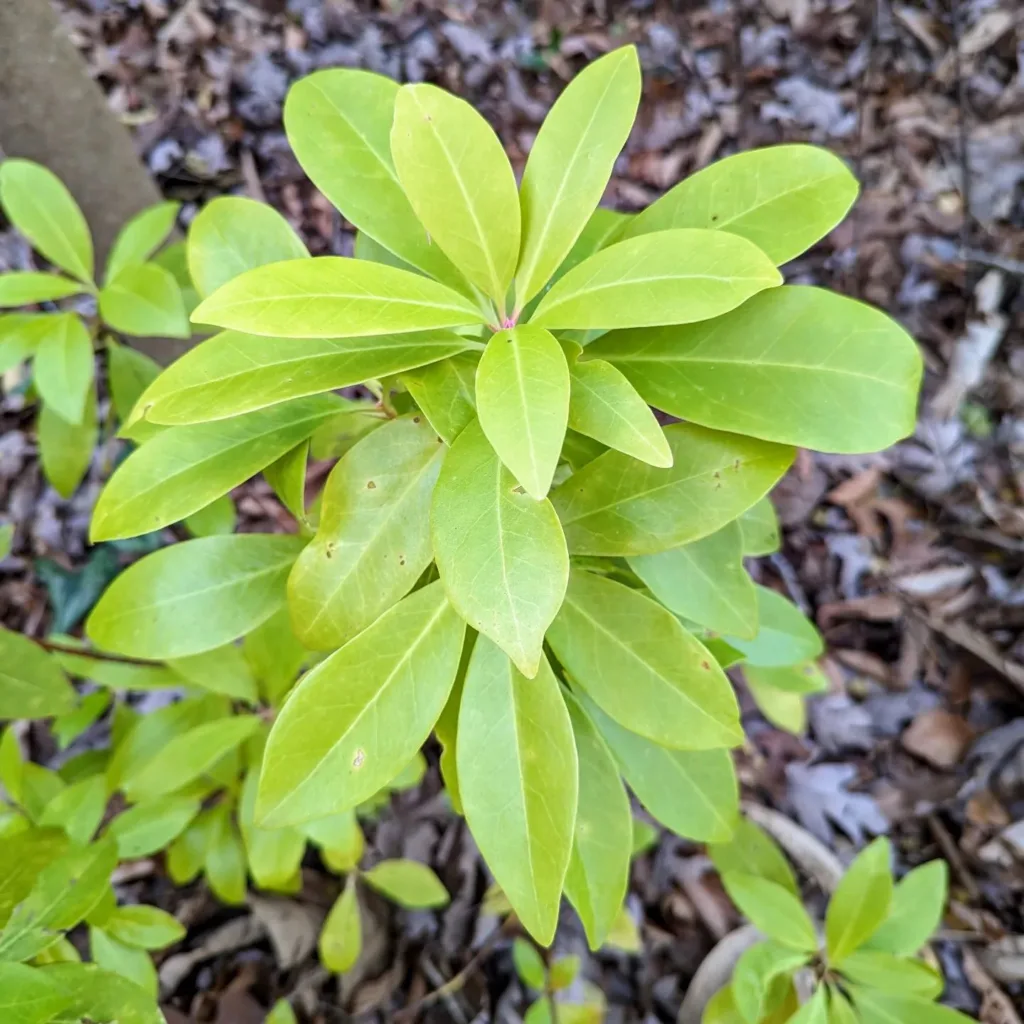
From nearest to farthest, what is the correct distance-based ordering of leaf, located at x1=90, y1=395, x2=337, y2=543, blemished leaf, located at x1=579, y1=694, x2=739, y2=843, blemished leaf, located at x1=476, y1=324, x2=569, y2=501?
blemished leaf, located at x1=476, y1=324, x2=569, y2=501 < leaf, located at x1=90, y1=395, x2=337, y2=543 < blemished leaf, located at x1=579, y1=694, x2=739, y2=843

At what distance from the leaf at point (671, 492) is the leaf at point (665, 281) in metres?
0.18

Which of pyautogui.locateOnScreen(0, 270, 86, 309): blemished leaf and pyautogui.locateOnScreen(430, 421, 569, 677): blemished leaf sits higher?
pyautogui.locateOnScreen(0, 270, 86, 309): blemished leaf

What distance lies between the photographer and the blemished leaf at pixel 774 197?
2.68 ft

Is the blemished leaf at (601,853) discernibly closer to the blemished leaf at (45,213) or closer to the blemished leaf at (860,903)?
the blemished leaf at (860,903)

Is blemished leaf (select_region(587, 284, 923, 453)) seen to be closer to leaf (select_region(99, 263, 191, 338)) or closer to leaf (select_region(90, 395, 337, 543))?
leaf (select_region(90, 395, 337, 543))

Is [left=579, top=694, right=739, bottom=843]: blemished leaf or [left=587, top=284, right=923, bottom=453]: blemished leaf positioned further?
[left=579, top=694, right=739, bottom=843]: blemished leaf

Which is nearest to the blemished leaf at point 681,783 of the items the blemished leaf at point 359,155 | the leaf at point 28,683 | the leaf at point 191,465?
the leaf at point 191,465

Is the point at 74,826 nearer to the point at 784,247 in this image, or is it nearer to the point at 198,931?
the point at 198,931

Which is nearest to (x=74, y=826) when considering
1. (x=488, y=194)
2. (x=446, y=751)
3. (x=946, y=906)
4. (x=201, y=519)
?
(x=201, y=519)

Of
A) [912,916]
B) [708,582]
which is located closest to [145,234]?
[708,582]

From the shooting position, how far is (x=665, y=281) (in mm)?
730

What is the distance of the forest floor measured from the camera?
1.83 m

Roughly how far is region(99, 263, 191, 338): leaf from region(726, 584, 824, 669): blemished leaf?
3.55ft

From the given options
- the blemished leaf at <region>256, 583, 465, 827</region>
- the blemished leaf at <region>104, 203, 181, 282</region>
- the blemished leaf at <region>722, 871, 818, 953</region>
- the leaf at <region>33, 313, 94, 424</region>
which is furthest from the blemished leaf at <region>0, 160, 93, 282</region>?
the blemished leaf at <region>722, 871, 818, 953</region>
